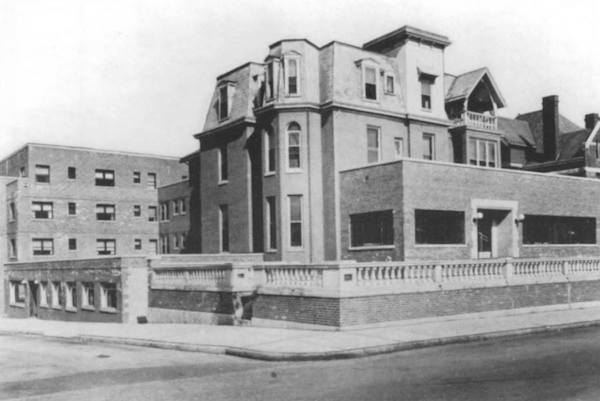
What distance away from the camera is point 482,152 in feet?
114

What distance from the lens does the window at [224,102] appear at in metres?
33.6

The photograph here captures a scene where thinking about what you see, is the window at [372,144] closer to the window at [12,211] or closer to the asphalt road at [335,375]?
the asphalt road at [335,375]

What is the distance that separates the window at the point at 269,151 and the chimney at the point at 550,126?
22046 mm

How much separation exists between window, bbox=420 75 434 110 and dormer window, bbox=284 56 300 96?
689 cm

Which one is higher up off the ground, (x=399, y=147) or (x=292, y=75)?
(x=292, y=75)

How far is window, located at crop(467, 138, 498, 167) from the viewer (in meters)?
34.3

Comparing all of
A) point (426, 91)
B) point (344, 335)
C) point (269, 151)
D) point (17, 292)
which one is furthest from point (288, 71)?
point (17, 292)

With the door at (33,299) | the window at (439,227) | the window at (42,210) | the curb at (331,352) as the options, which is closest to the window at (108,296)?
the curb at (331,352)

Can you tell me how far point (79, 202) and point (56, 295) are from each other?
16014 mm

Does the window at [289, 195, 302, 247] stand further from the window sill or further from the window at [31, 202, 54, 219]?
the window at [31, 202, 54, 219]

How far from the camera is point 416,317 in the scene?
18281 mm

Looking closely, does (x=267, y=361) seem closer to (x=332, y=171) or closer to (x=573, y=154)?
(x=332, y=171)

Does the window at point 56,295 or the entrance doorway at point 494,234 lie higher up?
the entrance doorway at point 494,234

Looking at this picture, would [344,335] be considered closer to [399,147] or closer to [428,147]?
[399,147]
